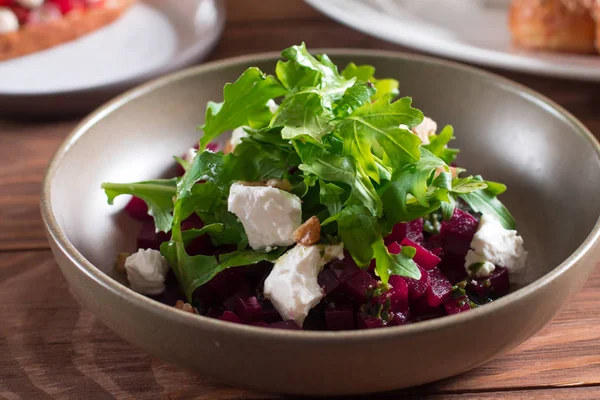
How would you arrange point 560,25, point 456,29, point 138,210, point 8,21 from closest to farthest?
point 138,210, point 560,25, point 456,29, point 8,21

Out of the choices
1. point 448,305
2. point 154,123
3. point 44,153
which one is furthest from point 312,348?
point 44,153

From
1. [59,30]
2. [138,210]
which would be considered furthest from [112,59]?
[138,210]

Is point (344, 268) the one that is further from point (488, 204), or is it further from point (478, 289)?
point (488, 204)

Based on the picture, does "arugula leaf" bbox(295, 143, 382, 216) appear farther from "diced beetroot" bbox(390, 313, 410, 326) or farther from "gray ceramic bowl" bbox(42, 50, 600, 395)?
"gray ceramic bowl" bbox(42, 50, 600, 395)

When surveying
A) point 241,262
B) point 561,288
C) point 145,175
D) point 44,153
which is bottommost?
point 44,153

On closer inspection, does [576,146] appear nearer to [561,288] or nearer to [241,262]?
[561,288]

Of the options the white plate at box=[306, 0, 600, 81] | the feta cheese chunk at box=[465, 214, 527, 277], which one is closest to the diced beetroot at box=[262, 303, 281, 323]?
the feta cheese chunk at box=[465, 214, 527, 277]
